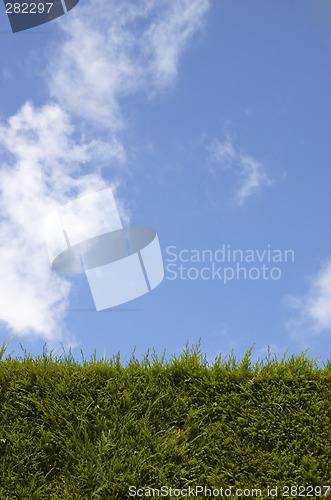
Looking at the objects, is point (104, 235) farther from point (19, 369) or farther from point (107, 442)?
point (107, 442)

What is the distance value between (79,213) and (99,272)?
1.60m

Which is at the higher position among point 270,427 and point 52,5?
point 52,5

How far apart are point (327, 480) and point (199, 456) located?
1554mm

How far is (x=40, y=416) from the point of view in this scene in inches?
231

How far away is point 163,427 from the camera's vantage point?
18.9 feet

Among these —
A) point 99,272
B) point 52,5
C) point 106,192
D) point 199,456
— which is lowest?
point 199,456

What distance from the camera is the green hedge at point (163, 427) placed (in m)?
5.47

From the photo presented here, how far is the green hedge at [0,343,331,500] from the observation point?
5473mm

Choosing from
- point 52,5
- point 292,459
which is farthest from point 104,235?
point 292,459

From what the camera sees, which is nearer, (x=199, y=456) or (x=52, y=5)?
(x=199, y=456)

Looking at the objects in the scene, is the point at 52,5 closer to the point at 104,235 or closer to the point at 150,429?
the point at 104,235

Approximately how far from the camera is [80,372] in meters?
6.07

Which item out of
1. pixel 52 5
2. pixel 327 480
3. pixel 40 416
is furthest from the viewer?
pixel 52 5

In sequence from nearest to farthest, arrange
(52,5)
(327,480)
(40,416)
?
(327,480), (40,416), (52,5)
